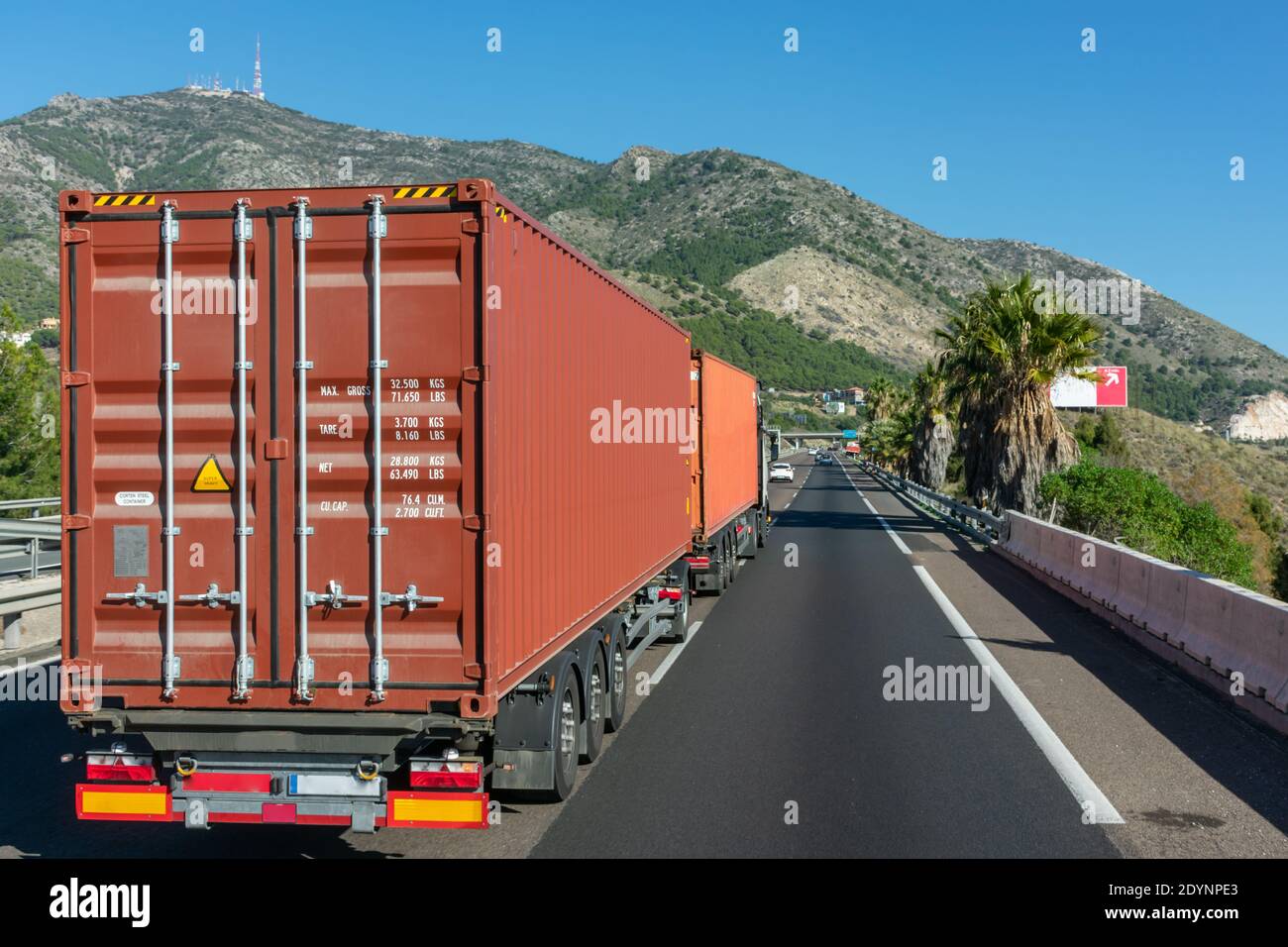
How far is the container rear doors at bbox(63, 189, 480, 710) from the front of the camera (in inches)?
252

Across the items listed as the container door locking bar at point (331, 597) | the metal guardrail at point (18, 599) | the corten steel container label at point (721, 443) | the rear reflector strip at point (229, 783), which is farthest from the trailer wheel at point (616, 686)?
the metal guardrail at point (18, 599)

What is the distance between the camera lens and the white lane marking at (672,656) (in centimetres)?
1247

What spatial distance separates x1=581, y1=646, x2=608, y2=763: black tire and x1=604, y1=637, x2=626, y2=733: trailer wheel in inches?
7.2

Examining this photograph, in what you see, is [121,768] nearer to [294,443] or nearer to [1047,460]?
[294,443]

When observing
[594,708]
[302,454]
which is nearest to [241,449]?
[302,454]

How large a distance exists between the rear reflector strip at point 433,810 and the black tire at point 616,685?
337 centimetres

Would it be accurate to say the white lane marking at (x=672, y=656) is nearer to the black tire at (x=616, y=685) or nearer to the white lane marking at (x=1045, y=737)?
the black tire at (x=616, y=685)

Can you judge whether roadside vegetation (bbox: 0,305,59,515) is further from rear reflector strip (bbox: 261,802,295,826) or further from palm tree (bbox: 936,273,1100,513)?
rear reflector strip (bbox: 261,802,295,826)

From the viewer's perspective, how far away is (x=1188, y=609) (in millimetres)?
13117

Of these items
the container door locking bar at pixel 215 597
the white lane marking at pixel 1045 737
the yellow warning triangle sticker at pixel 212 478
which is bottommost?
the white lane marking at pixel 1045 737

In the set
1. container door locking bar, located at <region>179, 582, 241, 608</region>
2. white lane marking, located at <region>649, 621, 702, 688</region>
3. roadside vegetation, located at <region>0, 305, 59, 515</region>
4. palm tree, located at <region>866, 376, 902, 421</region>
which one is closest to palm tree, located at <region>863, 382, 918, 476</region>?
palm tree, located at <region>866, 376, 902, 421</region>

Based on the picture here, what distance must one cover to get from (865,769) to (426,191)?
5.27m
